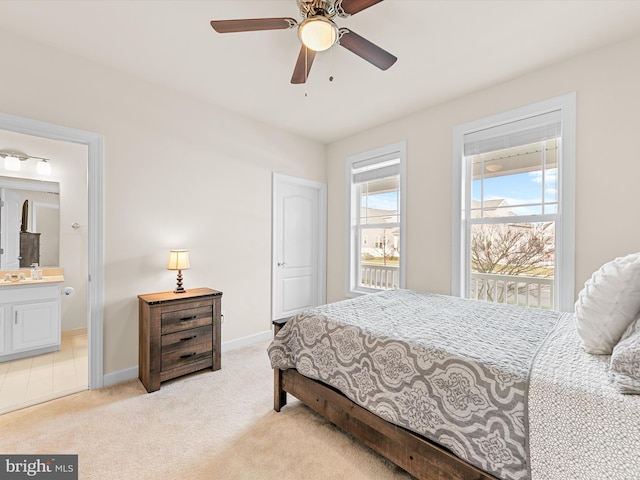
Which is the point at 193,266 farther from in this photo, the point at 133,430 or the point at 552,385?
the point at 552,385

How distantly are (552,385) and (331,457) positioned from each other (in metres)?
1.22

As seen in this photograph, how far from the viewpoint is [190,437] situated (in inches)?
73.3

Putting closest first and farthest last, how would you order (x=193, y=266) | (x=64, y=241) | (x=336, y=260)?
(x=193, y=266) → (x=64, y=241) → (x=336, y=260)

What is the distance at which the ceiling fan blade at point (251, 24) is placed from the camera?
1.61 metres

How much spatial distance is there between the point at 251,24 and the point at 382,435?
235 centimetres

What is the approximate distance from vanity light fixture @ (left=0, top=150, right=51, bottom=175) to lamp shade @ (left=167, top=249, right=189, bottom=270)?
2.33 metres

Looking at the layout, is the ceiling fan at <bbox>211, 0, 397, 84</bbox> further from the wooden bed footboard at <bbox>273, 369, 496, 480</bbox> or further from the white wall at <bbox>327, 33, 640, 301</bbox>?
the wooden bed footboard at <bbox>273, 369, 496, 480</bbox>

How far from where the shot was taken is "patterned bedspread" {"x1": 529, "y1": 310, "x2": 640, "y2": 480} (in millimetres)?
925

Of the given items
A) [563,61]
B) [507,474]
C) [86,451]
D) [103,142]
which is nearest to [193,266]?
[103,142]

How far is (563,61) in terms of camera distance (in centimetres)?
244

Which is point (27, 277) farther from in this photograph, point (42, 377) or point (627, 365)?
point (627, 365)

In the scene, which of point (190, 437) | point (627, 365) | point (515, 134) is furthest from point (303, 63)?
point (190, 437)

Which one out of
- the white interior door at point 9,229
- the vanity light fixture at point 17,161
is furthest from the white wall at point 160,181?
the white interior door at point 9,229

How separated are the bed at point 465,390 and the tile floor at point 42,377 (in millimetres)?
1907
